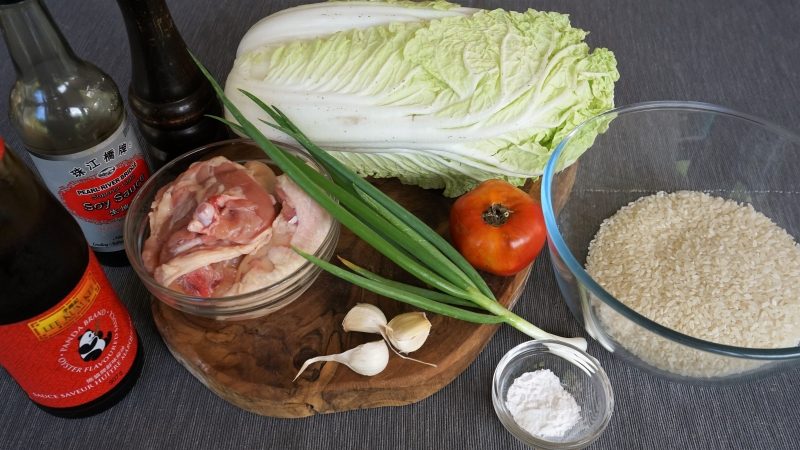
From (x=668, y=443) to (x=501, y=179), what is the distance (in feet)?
1.82

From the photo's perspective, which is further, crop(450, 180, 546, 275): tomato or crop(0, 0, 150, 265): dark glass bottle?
crop(450, 180, 546, 275): tomato

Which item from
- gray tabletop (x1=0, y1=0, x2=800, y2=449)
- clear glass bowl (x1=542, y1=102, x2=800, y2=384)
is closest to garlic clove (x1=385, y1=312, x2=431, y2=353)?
gray tabletop (x1=0, y1=0, x2=800, y2=449)

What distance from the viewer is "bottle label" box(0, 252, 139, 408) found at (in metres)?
0.97

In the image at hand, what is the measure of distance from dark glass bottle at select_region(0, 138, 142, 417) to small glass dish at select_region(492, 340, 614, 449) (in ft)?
2.20

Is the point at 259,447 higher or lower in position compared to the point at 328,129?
lower

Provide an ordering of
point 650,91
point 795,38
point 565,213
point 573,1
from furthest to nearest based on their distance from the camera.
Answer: point 573,1
point 795,38
point 650,91
point 565,213

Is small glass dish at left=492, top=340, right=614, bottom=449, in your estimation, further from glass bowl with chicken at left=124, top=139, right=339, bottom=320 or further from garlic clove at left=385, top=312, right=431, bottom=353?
glass bowl with chicken at left=124, top=139, right=339, bottom=320

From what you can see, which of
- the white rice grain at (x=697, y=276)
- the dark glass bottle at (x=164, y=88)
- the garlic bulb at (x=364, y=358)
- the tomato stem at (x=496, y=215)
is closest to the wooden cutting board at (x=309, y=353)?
the garlic bulb at (x=364, y=358)

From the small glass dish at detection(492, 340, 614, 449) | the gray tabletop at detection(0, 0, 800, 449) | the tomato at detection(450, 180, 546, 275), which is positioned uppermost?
the tomato at detection(450, 180, 546, 275)

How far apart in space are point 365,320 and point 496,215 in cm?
31

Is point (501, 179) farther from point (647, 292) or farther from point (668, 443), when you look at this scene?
point (668, 443)

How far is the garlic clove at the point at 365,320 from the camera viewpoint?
1098 millimetres

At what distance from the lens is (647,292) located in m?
1.15

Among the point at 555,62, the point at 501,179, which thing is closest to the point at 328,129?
the point at 501,179
